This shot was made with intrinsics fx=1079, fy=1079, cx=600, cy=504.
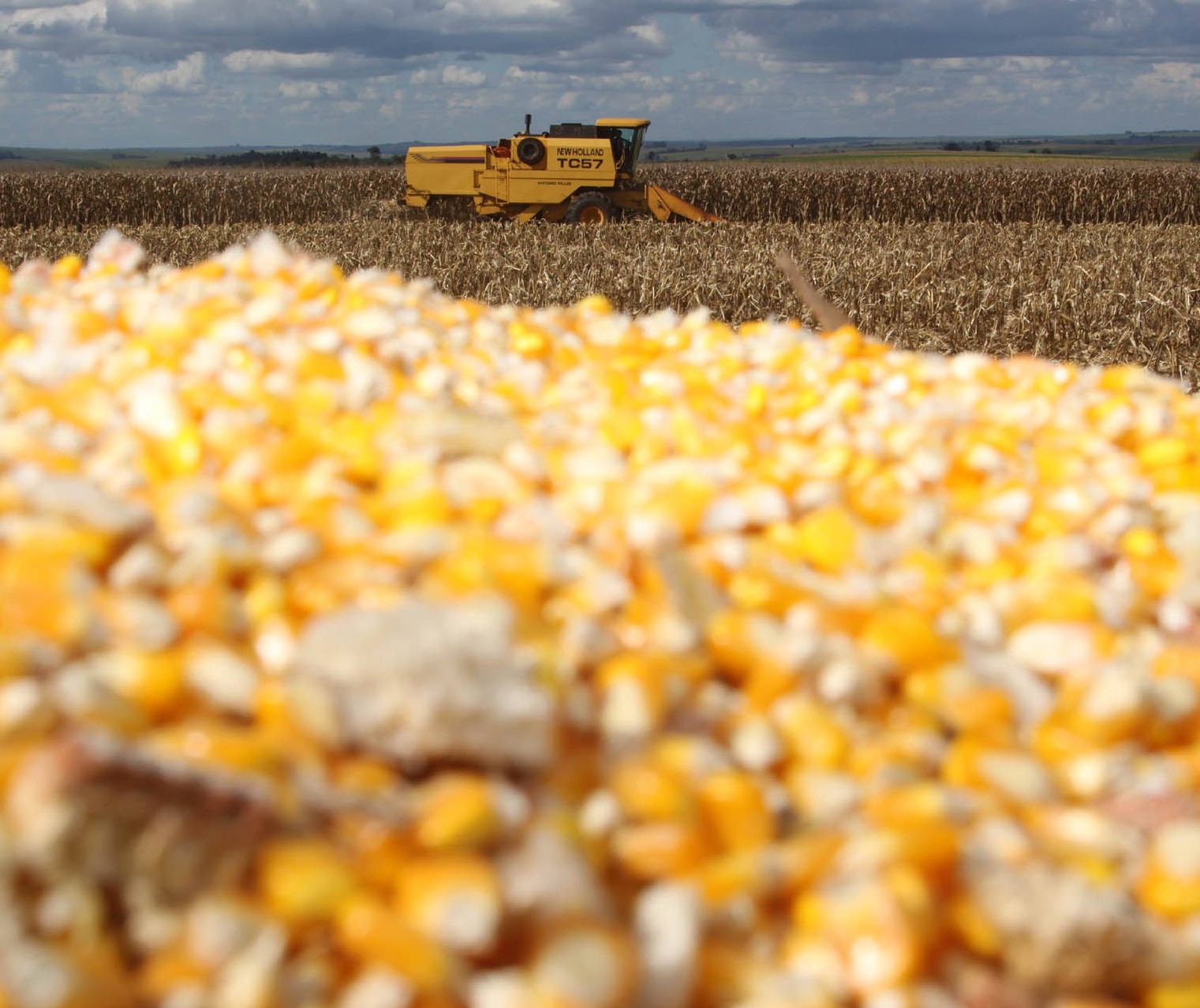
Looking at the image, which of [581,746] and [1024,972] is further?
[581,746]

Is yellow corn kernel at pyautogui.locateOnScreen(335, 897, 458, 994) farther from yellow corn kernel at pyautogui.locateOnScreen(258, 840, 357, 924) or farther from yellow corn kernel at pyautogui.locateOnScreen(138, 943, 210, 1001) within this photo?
yellow corn kernel at pyautogui.locateOnScreen(138, 943, 210, 1001)

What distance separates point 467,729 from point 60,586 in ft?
1.68

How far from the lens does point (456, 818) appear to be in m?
1.00

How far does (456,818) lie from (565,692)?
239 mm

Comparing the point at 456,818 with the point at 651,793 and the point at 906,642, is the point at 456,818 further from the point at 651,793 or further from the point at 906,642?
the point at 906,642

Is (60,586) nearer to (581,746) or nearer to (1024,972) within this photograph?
(581,746)

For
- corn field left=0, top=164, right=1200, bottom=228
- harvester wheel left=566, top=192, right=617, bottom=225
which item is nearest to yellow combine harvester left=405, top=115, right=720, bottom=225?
A: harvester wheel left=566, top=192, right=617, bottom=225

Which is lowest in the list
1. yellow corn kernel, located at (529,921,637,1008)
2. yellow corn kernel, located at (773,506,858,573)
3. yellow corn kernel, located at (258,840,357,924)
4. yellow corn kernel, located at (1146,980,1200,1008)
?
yellow corn kernel, located at (1146,980,1200,1008)

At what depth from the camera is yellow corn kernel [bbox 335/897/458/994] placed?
0.92 meters

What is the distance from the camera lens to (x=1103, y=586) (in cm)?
155

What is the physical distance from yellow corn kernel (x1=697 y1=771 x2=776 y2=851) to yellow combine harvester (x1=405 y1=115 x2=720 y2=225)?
1387 centimetres

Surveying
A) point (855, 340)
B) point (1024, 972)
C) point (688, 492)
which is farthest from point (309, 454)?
point (855, 340)

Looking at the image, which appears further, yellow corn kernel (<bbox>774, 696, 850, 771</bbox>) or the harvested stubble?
the harvested stubble

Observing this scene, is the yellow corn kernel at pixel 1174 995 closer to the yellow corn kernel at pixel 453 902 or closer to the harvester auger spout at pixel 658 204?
the yellow corn kernel at pixel 453 902
